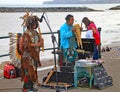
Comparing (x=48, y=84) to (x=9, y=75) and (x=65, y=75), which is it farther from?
(x=9, y=75)

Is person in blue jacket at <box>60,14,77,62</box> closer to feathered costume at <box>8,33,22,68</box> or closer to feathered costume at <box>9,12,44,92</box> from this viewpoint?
feathered costume at <box>8,33,22,68</box>

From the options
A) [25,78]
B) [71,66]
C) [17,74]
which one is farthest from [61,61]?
[25,78]

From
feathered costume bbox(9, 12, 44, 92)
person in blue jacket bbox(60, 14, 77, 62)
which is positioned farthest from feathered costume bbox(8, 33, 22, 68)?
feathered costume bbox(9, 12, 44, 92)

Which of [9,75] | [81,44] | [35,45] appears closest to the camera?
[35,45]

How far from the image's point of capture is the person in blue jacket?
9.33 m

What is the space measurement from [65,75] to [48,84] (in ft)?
1.38

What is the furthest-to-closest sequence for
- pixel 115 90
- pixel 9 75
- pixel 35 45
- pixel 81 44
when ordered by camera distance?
pixel 9 75
pixel 81 44
pixel 115 90
pixel 35 45

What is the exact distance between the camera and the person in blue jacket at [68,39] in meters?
9.33

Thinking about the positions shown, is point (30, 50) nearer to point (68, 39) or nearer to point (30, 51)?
point (30, 51)

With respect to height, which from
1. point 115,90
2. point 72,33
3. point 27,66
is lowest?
point 115,90

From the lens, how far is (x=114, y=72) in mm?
11266

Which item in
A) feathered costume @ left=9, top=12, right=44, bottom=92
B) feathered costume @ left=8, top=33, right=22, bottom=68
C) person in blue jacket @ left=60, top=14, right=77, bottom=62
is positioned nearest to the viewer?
feathered costume @ left=9, top=12, right=44, bottom=92

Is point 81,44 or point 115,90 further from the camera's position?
point 81,44

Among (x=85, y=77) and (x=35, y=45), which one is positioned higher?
(x=35, y=45)
